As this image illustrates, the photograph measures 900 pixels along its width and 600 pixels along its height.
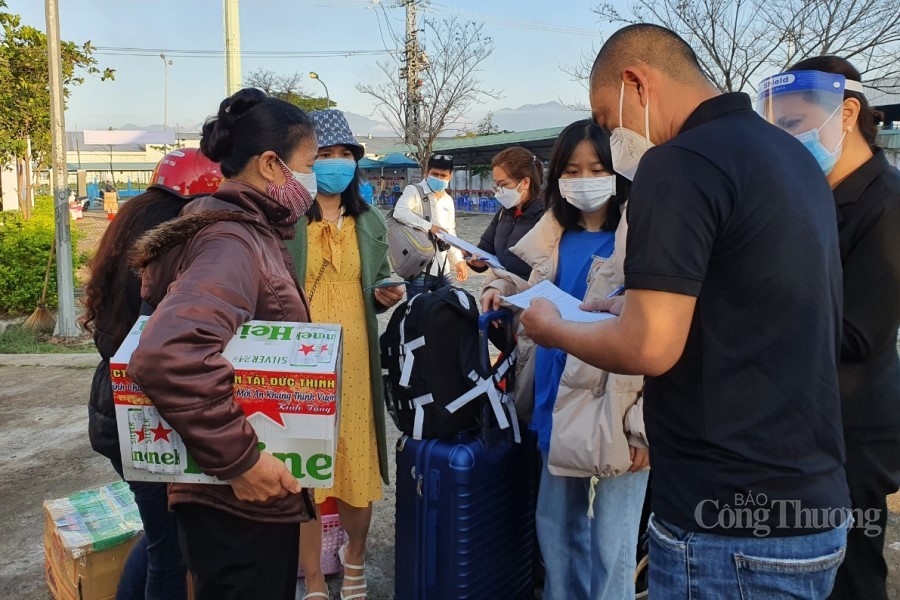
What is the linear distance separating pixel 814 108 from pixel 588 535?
1561mm

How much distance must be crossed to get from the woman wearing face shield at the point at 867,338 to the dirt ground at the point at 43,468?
1105 millimetres

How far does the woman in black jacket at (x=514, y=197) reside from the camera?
3936mm

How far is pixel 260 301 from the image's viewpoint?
166 centimetres

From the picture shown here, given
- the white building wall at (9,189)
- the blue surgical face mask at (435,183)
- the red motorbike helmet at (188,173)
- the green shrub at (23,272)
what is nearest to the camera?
the red motorbike helmet at (188,173)

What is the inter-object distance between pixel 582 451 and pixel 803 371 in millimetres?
910

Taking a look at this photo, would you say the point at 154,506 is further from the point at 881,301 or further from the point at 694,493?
the point at 881,301

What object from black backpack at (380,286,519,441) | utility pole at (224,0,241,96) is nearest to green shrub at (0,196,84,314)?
utility pole at (224,0,241,96)

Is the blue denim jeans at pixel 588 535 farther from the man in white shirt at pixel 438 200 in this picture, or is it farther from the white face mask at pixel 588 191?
the man in white shirt at pixel 438 200

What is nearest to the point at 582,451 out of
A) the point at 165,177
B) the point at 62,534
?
the point at 165,177

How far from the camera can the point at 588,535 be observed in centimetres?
235

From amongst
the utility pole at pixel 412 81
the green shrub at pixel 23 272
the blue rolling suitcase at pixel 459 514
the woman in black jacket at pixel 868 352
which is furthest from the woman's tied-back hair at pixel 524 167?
the utility pole at pixel 412 81

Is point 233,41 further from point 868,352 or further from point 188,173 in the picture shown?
point 868,352

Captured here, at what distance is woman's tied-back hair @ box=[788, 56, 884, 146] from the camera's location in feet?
6.74

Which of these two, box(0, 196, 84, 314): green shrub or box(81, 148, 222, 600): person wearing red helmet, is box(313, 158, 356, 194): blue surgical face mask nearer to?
box(81, 148, 222, 600): person wearing red helmet
